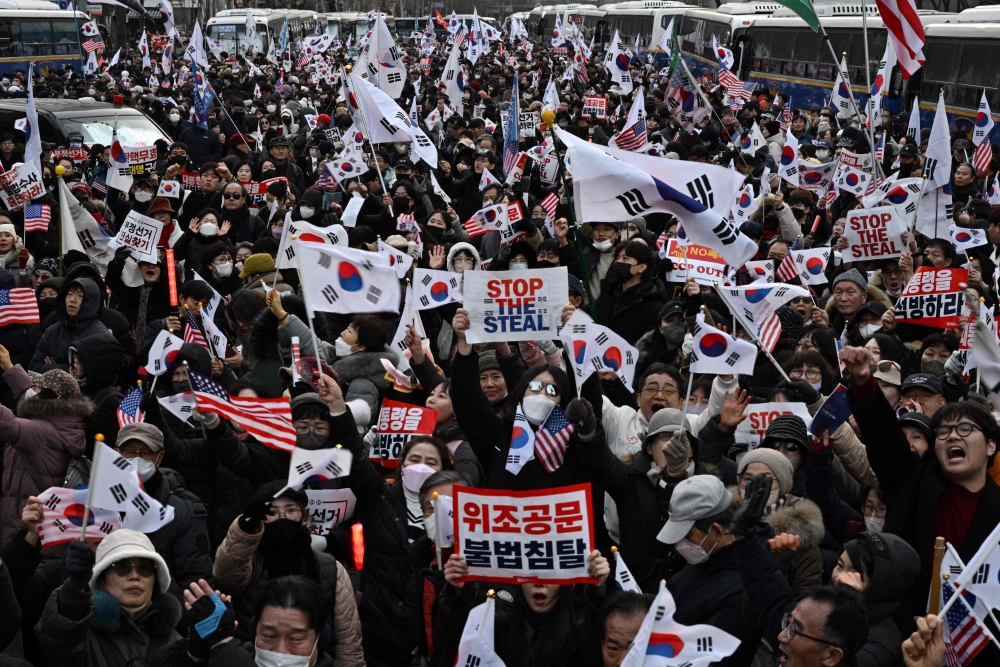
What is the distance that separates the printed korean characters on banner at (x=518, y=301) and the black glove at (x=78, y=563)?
237 cm

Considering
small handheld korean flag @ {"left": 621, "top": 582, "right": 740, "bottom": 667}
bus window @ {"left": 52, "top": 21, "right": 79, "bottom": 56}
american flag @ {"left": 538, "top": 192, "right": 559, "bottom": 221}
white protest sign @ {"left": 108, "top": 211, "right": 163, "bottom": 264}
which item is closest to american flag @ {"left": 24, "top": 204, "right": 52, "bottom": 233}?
white protest sign @ {"left": 108, "top": 211, "right": 163, "bottom": 264}

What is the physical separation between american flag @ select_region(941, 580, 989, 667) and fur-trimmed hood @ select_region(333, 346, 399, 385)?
3591 millimetres

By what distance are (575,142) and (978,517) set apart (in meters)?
2.89

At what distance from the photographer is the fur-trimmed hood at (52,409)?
226 inches

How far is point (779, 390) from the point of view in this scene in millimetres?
5855

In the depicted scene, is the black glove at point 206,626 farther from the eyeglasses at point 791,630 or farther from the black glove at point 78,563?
the eyeglasses at point 791,630

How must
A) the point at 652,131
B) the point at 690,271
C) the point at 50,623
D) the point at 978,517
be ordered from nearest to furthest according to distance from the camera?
the point at 50,623 → the point at 978,517 → the point at 690,271 → the point at 652,131

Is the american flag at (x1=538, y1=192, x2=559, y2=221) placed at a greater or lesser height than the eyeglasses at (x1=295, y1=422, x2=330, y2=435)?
lesser

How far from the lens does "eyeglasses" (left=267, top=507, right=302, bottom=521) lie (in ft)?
15.6

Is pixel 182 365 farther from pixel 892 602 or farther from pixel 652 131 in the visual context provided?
pixel 652 131

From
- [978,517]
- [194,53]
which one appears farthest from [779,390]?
[194,53]

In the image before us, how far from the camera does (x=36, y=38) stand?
3045 cm

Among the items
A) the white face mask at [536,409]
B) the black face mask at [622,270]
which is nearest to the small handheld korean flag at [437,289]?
the black face mask at [622,270]

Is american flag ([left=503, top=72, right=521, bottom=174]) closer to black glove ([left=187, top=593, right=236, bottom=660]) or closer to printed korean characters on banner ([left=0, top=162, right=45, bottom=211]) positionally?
printed korean characters on banner ([left=0, top=162, right=45, bottom=211])
